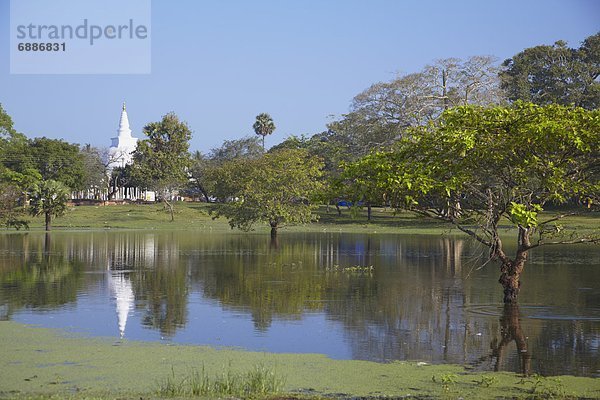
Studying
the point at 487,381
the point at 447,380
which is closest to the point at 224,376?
the point at 447,380

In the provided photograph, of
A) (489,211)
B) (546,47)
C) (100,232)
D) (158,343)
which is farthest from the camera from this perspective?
(546,47)

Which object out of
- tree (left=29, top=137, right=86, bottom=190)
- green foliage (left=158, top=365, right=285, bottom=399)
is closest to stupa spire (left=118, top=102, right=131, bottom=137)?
tree (left=29, top=137, right=86, bottom=190)

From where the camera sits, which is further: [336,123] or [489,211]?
[336,123]

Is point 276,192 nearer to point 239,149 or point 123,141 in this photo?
point 239,149

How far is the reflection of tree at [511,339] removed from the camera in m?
14.9

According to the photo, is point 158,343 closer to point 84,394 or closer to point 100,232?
point 84,394

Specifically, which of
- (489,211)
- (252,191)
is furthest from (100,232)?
(489,211)

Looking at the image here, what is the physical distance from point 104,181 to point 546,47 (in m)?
58.0

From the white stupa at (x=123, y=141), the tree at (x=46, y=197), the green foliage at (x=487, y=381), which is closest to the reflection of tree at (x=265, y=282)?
the green foliage at (x=487, y=381)

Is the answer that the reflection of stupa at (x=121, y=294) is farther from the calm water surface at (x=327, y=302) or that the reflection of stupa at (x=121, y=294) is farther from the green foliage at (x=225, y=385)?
the green foliage at (x=225, y=385)

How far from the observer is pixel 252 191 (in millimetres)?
53781

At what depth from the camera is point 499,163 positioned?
1969cm

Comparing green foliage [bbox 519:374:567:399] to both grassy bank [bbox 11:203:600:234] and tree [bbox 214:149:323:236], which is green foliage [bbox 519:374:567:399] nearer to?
tree [bbox 214:149:323:236]

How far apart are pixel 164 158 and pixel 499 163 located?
76145mm
